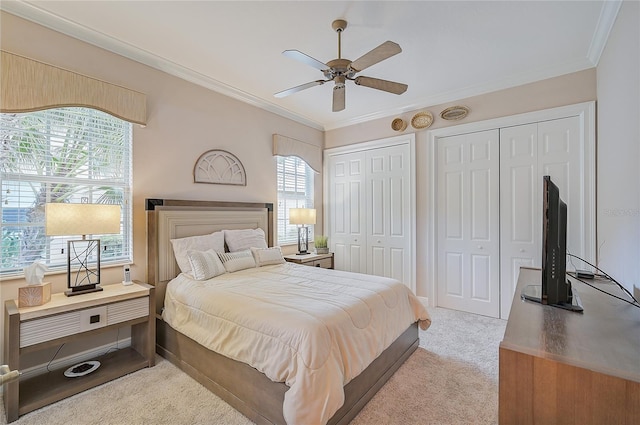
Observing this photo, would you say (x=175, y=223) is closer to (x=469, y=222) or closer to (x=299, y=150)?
(x=299, y=150)

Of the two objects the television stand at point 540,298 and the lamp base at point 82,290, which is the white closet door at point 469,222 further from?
the lamp base at point 82,290

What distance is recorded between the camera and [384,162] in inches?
176

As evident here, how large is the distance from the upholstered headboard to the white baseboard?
0.60 metres

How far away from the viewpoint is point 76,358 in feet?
8.15

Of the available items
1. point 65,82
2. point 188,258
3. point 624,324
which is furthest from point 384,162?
point 65,82

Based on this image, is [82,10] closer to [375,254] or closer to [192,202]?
[192,202]

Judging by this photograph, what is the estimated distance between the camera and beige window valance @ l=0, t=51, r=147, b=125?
209 cm

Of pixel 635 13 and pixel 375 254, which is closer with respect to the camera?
pixel 635 13

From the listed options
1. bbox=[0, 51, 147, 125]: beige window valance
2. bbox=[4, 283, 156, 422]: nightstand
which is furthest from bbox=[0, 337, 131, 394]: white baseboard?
bbox=[0, 51, 147, 125]: beige window valance

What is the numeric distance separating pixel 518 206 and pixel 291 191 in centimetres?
307

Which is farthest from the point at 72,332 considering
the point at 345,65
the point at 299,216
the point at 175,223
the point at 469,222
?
the point at 469,222

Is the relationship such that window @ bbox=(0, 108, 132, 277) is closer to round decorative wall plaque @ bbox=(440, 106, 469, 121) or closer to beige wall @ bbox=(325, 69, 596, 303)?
beige wall @ bbox=(325, 69, 596, 303)

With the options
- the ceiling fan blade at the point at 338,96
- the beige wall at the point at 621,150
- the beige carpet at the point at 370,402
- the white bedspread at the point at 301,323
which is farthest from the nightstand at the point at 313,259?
the beige wall at the point at 621,150

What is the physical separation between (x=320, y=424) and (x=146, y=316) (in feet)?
5.79
